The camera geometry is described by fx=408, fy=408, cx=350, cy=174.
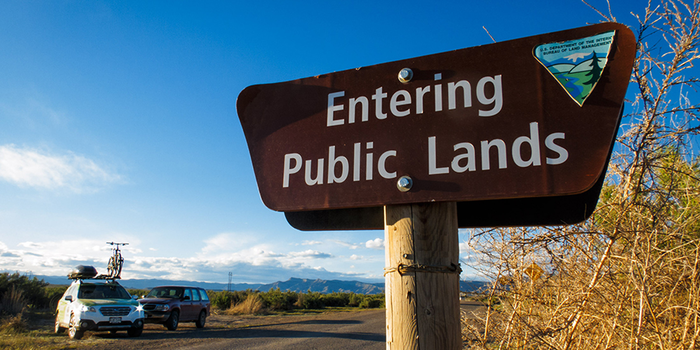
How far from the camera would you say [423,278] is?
1.37 metres

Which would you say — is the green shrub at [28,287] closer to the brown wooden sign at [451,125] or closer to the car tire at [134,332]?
the car tire at [134,332]

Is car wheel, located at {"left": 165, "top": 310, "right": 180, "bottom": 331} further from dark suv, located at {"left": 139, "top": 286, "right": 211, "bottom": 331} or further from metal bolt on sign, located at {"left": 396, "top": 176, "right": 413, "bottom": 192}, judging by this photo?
metal bolt on sign, located at {"left": 396, "top": 176, "right": 413, "bottom": 192}

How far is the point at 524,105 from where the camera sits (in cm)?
135

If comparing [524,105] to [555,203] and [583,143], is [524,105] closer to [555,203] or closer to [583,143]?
[583,143]

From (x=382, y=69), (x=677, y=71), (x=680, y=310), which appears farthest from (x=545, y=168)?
(x=680, y=310)

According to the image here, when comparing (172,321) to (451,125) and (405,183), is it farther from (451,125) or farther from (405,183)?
(451,125)

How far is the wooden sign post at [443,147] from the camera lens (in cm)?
128

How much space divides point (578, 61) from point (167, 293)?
602 inches

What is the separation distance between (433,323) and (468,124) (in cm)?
67

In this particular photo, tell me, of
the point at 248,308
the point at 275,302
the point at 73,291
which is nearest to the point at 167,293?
the point at 73,291

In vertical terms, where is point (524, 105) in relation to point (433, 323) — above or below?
above

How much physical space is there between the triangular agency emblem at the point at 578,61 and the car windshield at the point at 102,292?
13303 mm

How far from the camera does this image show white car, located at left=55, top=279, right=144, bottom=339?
10.8 metres

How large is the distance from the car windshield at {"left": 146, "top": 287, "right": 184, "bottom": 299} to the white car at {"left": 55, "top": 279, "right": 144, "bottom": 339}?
6.00 feet
